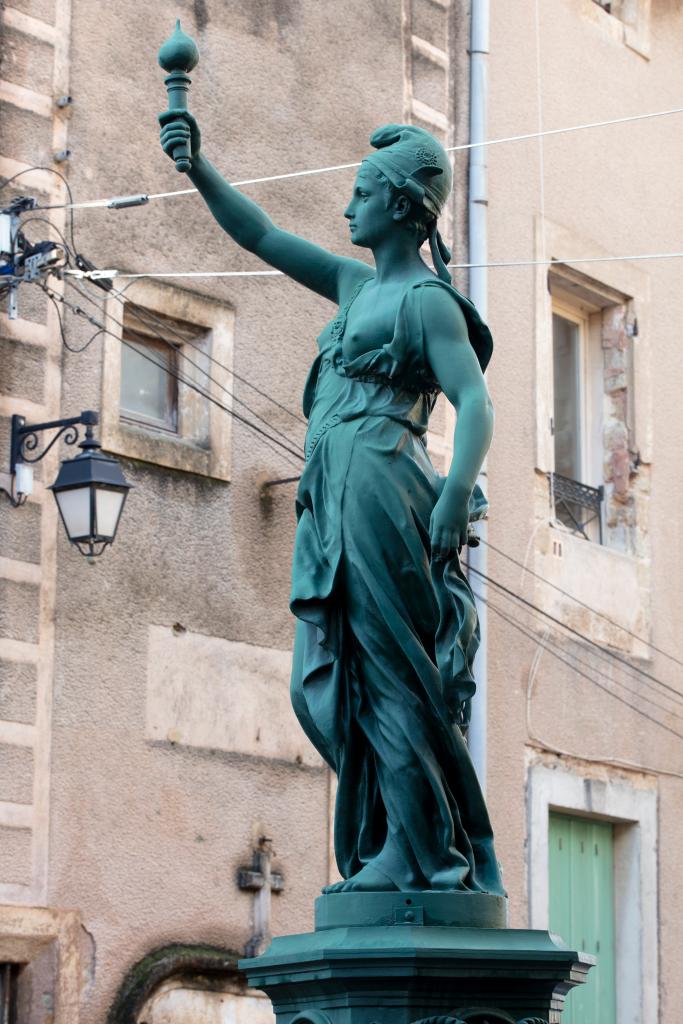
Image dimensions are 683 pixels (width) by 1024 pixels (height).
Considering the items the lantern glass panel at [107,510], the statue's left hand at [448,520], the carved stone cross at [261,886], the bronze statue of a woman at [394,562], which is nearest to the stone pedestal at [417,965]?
the bronze statue of a woman at [394,562]

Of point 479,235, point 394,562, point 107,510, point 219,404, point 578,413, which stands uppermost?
point 479,235

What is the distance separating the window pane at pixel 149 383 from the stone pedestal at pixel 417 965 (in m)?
6.60

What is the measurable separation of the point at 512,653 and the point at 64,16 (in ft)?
15.2

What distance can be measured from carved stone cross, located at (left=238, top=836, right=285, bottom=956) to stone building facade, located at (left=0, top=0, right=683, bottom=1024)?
18 millimetres

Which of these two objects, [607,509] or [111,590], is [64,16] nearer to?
[111,590]

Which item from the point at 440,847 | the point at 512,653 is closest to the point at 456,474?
the point at 440,847

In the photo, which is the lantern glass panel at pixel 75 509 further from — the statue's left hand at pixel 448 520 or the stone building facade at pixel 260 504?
the statue's left hand at pixel 448 520

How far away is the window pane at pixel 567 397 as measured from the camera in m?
14.8

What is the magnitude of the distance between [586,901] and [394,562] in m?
8.88

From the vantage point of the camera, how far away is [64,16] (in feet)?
37.1

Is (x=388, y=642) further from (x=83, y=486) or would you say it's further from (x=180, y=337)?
(x=180, y=337)

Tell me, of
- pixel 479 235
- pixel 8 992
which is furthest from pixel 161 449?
pixel 479 235

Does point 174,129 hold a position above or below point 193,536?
below

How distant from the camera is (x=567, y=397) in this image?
14969 mm
